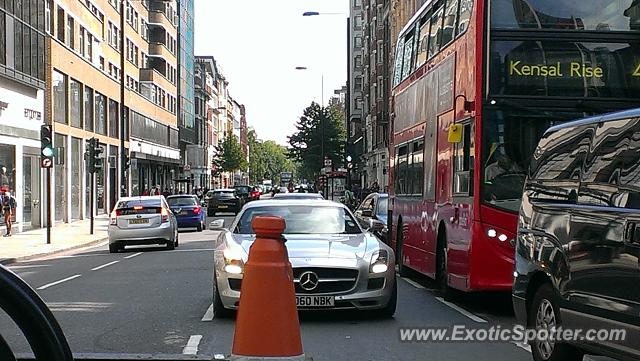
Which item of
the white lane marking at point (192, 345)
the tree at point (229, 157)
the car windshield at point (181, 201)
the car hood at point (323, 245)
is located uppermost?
the tree at point (229, 157)

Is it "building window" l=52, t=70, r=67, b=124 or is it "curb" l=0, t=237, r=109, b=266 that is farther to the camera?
"building window" l=52, t=70, r=67, b=124

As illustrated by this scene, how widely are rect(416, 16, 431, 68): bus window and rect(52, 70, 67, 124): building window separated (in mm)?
26084

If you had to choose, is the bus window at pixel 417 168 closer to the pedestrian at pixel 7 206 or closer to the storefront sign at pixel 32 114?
the pedestrian at pixel 7 206

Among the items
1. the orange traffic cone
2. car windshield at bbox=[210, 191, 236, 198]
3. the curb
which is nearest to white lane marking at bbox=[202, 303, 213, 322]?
the orange traffic cone

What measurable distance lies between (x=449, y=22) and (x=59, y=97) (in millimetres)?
29792

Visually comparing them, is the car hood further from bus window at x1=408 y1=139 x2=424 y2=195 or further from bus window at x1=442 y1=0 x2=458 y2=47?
bus window at x1=408 y1=139 x2=424 y2=195

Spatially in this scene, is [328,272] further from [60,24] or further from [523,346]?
[60,24]

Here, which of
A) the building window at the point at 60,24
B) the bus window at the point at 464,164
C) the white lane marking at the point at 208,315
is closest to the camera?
the white lane marking at the point at 208,315

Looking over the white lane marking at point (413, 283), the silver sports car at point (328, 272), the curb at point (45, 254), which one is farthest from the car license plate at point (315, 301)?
the curb at point (45, 254)

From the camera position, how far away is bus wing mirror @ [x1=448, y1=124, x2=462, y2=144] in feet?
36.2

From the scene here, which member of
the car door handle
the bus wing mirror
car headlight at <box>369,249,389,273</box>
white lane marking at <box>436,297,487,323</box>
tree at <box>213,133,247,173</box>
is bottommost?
white lane marking at <box>436,297,487,323</box>

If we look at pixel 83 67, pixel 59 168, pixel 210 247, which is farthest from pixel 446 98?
pixel 83 67

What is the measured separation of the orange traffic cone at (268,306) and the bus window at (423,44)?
9.36m

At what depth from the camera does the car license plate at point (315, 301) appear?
9.39 m
